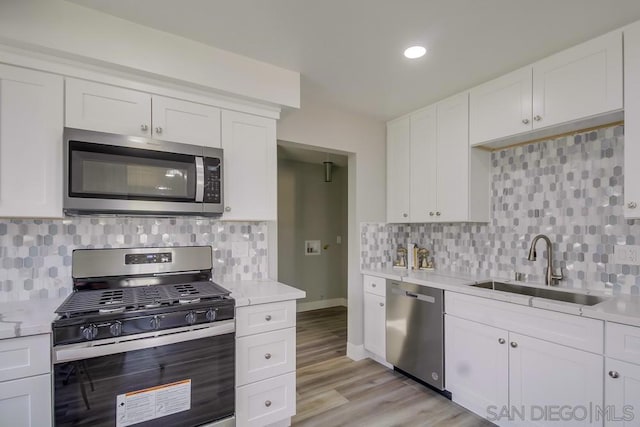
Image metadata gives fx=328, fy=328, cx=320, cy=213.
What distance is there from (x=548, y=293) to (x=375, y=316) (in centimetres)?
141

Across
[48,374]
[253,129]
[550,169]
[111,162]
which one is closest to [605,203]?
[550,169]

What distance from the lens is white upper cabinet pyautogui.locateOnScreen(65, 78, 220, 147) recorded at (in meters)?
1.75

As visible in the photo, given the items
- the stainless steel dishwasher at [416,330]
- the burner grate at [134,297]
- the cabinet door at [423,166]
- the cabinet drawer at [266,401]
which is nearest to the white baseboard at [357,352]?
the stainless steel dishwasher at [416,330]

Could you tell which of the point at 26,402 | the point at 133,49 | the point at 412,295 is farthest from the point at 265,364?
the point at 133,49

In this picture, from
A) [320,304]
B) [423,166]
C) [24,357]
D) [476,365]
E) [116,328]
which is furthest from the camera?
[320,304]

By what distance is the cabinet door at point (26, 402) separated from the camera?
137 centimetres

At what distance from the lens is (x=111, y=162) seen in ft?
5.88

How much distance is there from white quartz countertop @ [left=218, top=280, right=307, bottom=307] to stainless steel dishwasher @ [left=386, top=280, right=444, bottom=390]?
3.42 ft

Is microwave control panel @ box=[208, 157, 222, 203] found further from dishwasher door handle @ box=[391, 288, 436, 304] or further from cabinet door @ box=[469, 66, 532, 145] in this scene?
cabinet door @ box=[469, 66, 532, 145]

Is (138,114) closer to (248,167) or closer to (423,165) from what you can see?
(248,167)

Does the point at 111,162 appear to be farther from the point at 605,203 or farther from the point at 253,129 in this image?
the point at 605,203

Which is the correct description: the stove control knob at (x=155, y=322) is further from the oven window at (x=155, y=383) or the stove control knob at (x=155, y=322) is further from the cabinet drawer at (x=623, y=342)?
the cabinet drawer at (x=623, y=342)

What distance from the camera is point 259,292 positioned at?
82.6 inches

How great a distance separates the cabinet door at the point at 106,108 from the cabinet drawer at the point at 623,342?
271cm
